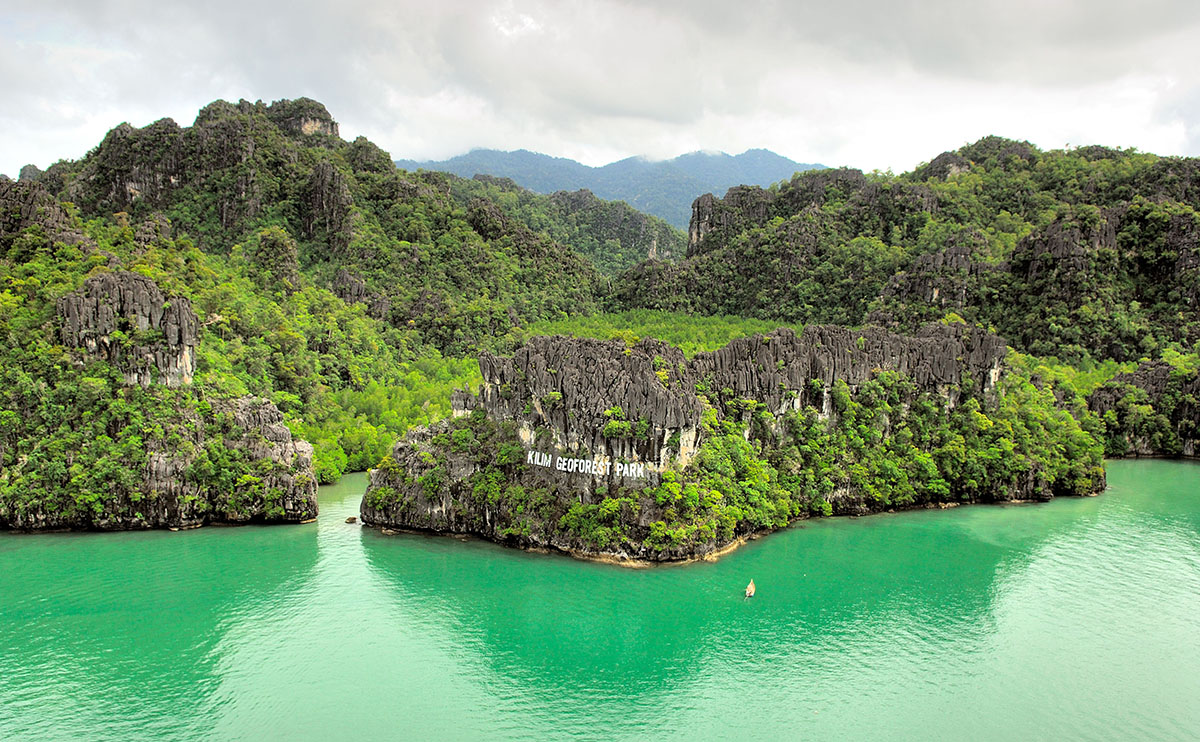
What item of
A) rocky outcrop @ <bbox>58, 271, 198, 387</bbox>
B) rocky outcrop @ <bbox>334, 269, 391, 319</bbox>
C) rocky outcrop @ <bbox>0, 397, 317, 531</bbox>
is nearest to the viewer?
rocky outcrop @ <bbox>0, 397, 317, 531</bbox>

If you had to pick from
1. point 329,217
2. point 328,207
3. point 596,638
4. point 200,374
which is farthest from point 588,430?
point 328,207

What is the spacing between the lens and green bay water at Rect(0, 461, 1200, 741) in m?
19.1

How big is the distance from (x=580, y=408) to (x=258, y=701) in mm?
14089

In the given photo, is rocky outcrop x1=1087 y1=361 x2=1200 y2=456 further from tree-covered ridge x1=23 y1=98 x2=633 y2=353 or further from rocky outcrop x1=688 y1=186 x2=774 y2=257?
rocky outcrop x1=688 y1=186 x2=774 y2=257

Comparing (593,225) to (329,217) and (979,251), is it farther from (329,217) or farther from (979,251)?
(979,251)

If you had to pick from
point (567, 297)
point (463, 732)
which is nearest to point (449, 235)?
point (567, 297)

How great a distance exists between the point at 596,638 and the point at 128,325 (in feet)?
82.8

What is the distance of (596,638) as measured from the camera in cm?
2342

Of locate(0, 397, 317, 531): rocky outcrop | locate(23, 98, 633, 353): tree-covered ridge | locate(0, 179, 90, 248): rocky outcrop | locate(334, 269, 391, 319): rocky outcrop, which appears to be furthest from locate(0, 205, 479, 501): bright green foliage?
locate(23, 98, 633, 353): tree-covered ridge

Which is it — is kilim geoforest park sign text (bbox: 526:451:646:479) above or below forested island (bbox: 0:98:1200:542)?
below

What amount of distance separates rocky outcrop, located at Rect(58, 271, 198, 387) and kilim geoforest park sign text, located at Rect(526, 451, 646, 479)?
1785 cm

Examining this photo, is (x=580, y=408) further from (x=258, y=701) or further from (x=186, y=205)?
(x=186, y=205)

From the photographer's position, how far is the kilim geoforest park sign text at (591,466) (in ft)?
92.2

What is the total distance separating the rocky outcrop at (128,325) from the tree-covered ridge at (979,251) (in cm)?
5300
